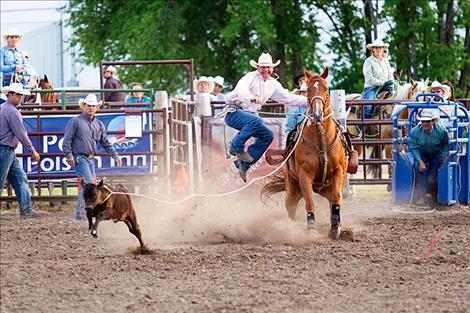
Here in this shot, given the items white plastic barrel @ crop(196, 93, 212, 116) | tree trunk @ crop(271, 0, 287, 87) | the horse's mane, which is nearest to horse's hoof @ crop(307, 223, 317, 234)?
white plastic barrel @ crop(196, 93, 212, 116)

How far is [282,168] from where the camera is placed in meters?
12.8

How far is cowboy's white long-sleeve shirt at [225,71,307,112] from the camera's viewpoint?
1286cm

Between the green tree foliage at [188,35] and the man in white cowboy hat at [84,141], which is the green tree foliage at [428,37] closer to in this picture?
the green tree foliage at [188,35]

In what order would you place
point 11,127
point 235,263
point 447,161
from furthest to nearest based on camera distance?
point 447,161, point 11,127, point 235,263

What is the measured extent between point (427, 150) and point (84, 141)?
14.9 ft

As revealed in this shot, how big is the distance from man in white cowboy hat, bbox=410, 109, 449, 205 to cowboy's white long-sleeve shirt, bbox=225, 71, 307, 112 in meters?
2.70

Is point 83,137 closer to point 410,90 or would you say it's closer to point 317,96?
point 317,96

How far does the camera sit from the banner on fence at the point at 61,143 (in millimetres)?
16156

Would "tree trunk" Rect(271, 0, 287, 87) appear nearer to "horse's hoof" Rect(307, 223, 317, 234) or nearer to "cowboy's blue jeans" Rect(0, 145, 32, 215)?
"cowboy's blue jeans" Rect(0, 145, 32, 215)

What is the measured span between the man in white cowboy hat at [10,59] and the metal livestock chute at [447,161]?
219 inches

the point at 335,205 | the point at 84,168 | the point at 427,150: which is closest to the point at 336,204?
the point at 335,205

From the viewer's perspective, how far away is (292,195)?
40.5ft

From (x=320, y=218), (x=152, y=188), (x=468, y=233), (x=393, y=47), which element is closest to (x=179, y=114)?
(x=152, y=188)

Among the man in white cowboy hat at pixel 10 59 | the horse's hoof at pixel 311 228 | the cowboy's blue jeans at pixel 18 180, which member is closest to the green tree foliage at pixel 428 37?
the man in white cowboy hat at pixel 10 59
